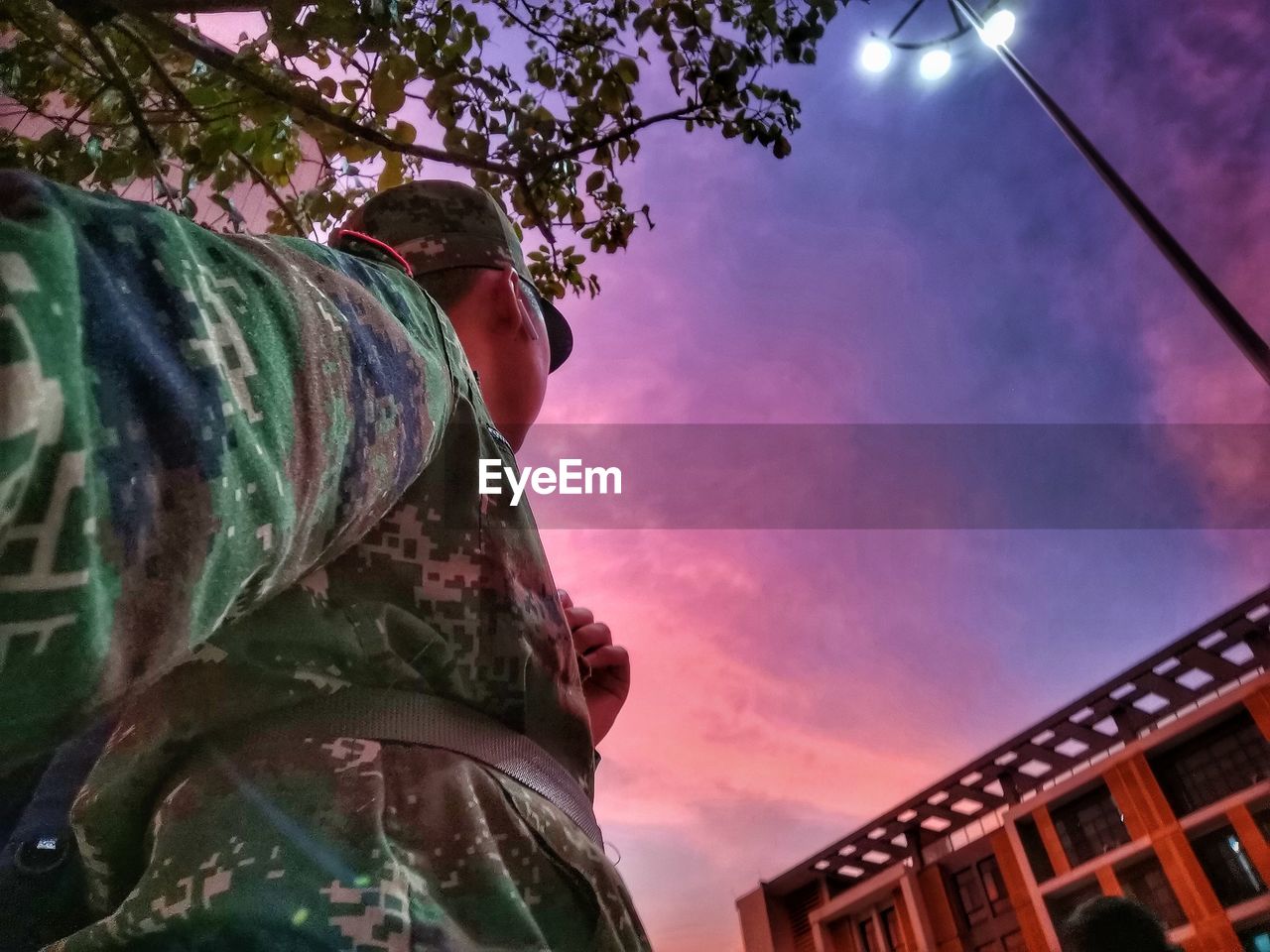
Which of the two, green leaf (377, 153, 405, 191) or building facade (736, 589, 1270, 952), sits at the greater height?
building facade (736, 589, 1270, 952)

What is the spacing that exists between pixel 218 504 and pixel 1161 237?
6071 mm

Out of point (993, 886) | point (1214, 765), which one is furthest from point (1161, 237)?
point (993, 886)

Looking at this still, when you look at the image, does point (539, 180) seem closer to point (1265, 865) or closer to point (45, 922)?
point (45, 922)

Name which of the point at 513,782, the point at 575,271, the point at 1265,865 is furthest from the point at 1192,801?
the point at 513,782

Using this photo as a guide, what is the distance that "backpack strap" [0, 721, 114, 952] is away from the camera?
2.83ft

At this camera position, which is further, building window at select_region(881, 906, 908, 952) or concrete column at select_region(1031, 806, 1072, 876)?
building window at select_region(881, 906, 908, 952)

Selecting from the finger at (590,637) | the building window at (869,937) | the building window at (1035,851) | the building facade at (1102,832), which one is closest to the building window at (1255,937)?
the building facade at (1102,832)

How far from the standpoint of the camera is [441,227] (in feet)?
5.10

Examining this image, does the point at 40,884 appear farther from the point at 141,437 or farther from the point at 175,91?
the point at 175,91

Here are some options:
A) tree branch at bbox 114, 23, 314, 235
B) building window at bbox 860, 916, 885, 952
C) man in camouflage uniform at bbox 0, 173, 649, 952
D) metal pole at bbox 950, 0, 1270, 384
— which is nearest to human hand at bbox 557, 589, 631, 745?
man in camouflage uniform at bbox 0, 173, 649, 952

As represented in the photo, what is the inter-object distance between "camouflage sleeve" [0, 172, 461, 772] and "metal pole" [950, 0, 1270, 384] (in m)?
5.14

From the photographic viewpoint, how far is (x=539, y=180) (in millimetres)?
3469

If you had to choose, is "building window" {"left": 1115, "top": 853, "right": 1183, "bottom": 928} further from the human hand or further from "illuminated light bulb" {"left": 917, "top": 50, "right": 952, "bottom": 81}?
the human hand

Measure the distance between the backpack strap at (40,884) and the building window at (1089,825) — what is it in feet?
91.2
